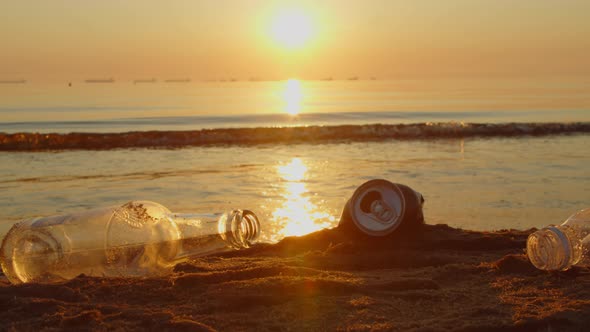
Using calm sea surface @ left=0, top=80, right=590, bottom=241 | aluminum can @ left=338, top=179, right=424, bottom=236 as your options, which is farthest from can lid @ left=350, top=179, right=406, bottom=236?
calm sea surface @ left=0, top=80, right=590, bottom=241

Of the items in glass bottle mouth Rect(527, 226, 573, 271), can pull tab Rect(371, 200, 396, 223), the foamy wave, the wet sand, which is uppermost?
the foamy wave

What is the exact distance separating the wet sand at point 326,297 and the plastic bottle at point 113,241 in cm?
16

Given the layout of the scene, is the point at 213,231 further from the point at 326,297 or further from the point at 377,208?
the point at 377,208

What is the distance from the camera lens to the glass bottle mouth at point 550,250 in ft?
10.7

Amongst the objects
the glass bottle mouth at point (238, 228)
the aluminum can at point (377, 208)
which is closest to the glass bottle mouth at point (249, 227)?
the glass bottle mouth at point (238, 228)

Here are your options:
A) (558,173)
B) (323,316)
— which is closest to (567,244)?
(323,316)

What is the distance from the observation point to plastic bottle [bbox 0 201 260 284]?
343 cm

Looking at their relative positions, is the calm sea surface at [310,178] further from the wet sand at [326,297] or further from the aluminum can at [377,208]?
the wet sand at [326,297]

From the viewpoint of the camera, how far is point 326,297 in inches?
122

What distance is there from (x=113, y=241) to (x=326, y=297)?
3.93ft

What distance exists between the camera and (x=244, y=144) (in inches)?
628

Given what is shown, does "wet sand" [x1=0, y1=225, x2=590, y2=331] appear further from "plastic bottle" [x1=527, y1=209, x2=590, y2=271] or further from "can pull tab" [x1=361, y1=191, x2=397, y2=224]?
"can pull tab" [x1=361, y1=191, x2=397, y2=224]

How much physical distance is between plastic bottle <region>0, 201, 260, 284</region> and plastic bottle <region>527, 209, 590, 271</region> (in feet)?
5.14

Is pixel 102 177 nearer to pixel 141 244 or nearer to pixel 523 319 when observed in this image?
pixel 141 244
